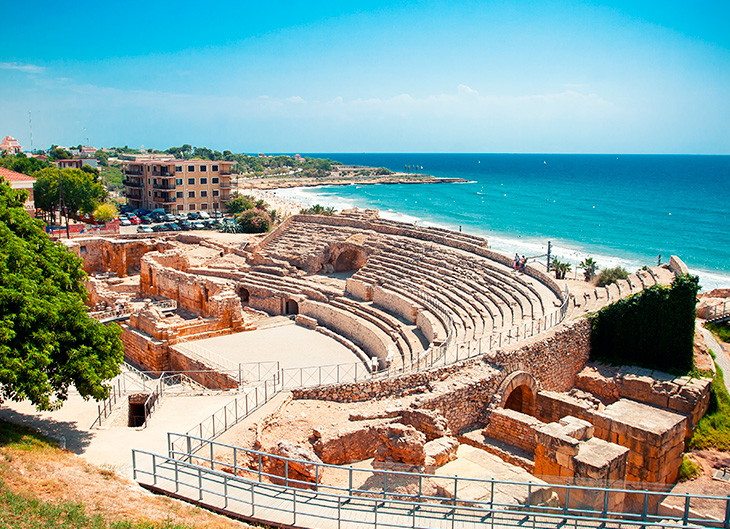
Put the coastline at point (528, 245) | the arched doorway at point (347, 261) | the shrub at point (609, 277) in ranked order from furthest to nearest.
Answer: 1. the coastline at point (528, 245)
2. the arched doorway at point (347, 261)
3. the shrub at point (609, 277)

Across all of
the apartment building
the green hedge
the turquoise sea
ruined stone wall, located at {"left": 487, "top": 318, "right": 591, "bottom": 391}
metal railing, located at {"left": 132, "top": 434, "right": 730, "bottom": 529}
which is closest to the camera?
metal railing, located at {"left": 132, "top": 434, "right": 730, "bottom": 529}

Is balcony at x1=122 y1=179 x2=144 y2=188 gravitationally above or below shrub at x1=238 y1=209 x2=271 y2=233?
above

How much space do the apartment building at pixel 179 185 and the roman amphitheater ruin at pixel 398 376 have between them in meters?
24.6

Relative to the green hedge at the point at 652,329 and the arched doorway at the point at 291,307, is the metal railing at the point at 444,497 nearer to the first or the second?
the green hedge at the point at 652,329

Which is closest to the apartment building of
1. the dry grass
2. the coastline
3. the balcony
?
the balcony

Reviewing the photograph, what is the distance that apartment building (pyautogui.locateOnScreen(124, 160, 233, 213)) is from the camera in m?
62.9

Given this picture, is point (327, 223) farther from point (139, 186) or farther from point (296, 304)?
point (139, 186)

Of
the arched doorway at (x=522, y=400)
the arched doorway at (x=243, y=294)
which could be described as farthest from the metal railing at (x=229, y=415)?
the arched doorway at (x=243, y=294)

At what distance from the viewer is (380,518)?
10422 mm

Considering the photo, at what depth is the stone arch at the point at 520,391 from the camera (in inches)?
707

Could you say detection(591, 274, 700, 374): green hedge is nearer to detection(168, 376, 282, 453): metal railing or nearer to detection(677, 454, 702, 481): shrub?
detection(677, 454, 702, 481): shrub

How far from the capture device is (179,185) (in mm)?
63344

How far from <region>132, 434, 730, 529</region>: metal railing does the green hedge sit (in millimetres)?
9925

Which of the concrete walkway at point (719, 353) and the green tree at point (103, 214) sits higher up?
the green tree at point (103, 214)
